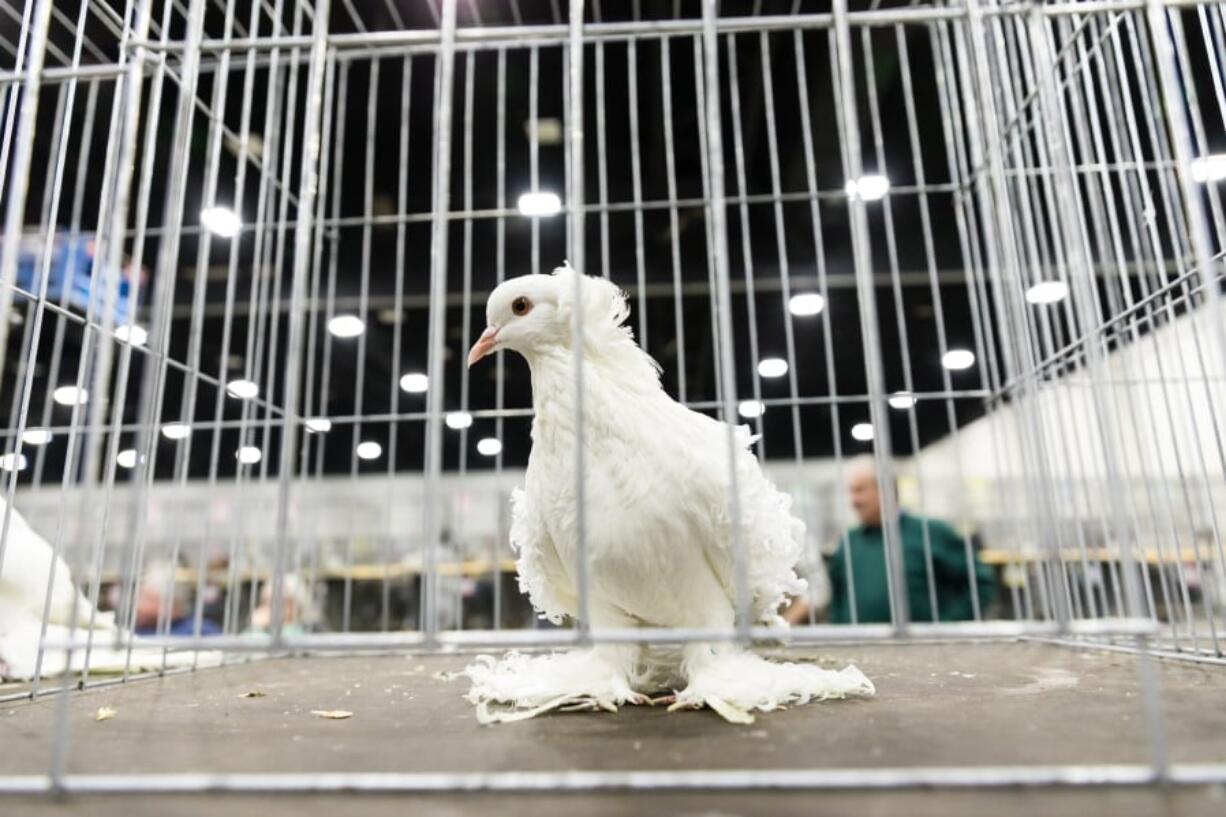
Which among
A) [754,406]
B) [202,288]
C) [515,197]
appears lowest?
[754,406]

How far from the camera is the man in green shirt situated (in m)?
3.62

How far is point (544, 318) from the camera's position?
1.84 meters

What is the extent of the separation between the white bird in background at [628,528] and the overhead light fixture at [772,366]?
224 inches

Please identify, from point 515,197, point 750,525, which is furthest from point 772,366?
point 750,525

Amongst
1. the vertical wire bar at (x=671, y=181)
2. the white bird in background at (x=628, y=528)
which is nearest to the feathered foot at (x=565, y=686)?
the white bird in background at (x=628, y=528)

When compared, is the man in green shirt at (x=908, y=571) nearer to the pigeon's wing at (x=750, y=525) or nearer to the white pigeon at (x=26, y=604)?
the pigeon's wing at (x=750, y=525)

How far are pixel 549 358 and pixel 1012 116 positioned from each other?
6.68 feet

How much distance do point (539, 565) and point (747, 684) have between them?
597 mm

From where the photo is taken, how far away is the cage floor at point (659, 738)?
989mm

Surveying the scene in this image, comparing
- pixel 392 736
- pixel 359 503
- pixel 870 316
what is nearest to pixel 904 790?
pixel 870 316

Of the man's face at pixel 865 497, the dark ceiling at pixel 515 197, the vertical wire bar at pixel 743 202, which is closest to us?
the vertical wire bar at pixel 743 202

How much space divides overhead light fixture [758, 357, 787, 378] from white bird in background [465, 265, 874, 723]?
5680 millimetres

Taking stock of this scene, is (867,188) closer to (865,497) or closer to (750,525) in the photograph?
(865,497)

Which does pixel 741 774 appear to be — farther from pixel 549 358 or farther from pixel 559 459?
pixel 549 358
